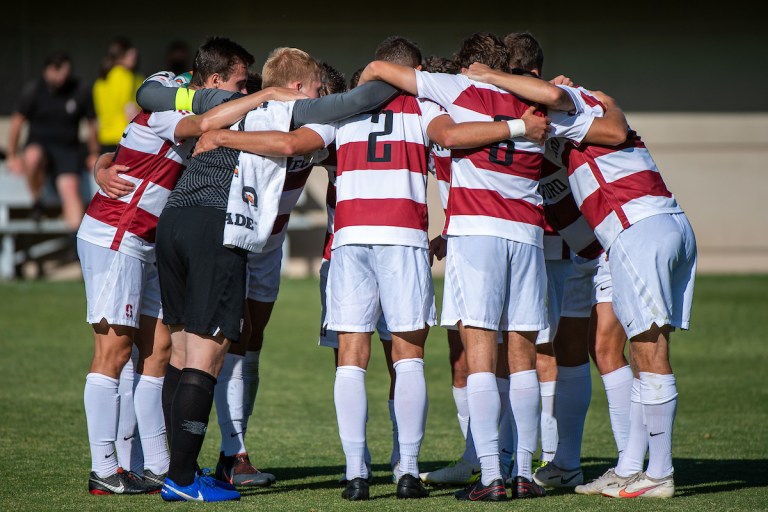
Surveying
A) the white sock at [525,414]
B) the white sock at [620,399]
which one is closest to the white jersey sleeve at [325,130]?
the white sock at [525,414]

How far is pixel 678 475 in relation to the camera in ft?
17.8

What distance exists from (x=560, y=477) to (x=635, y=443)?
0.53 meters

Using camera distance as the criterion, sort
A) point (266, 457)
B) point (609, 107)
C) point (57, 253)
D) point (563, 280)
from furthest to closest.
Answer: point (57, 253)
point (266, 457)
point (563, 280)
point (609, 107)

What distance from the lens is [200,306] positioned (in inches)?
180

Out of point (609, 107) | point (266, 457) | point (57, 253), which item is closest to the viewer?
point (609, 107)

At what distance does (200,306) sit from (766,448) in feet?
11.3

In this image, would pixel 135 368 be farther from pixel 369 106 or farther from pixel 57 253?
pixel 57 253

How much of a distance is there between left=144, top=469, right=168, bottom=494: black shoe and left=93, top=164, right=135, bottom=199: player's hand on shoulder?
51.6 inches

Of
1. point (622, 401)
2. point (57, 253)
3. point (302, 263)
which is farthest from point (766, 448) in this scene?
point (57, 253)

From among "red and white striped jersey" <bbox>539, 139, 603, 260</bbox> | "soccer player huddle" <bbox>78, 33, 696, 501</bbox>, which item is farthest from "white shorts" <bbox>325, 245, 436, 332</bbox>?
"red and white striped jersey" <bbox>539, 139, 603, 260</bbox>

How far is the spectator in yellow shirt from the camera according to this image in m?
13.0

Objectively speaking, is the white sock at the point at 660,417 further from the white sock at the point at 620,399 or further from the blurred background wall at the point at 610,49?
the blurred background wall at the point at 610,49

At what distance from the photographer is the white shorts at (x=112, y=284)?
Answer: 16.3 ft

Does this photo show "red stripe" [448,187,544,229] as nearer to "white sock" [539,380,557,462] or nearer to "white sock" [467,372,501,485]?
"white sock" [467,372,501,485]
